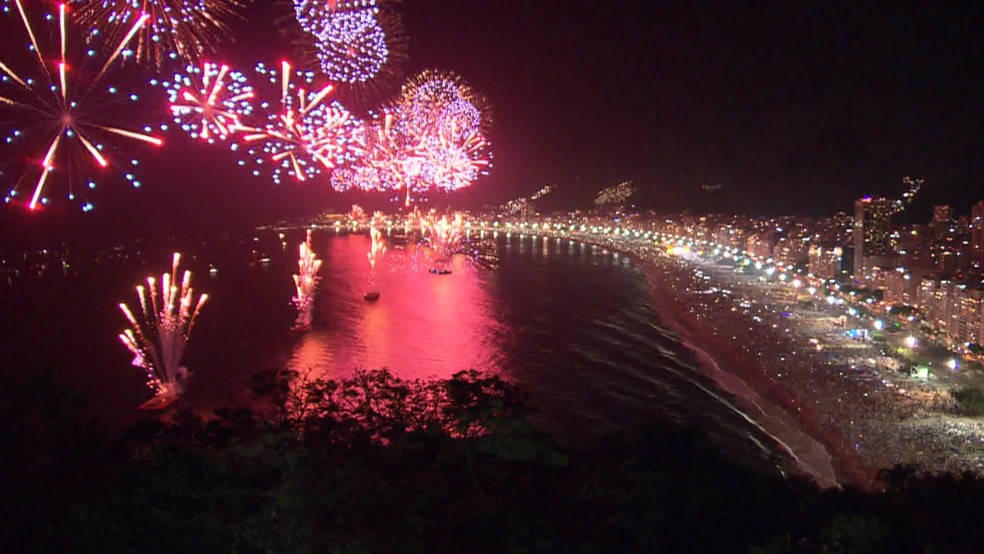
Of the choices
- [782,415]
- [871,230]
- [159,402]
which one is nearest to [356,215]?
[871,230]

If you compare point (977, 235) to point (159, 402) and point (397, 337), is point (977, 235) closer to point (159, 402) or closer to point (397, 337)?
point (397, 337)

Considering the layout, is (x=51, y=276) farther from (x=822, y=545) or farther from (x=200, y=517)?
(x=822, y=545)

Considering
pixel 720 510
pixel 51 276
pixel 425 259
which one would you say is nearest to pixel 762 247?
pixel 425 259

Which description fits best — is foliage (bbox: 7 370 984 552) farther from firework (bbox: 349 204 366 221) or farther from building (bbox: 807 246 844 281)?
firework (bbox: 349 204 366 221)

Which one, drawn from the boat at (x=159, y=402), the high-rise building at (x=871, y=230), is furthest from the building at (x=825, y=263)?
the boat at (x=159, y=402)

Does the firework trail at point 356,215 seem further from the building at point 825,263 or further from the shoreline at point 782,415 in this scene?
the shoreline at point 782,415

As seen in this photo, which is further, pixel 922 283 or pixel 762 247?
pixel 762 247
